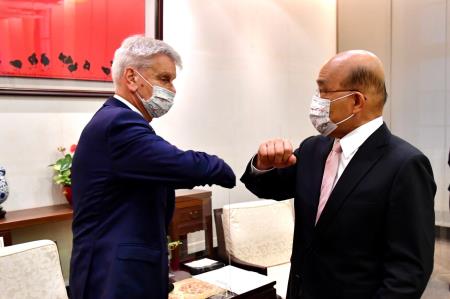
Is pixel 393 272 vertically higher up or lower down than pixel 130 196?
lower down

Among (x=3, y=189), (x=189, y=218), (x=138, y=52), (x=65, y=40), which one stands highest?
(x=65, y=40)

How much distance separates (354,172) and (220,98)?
7.45 feet

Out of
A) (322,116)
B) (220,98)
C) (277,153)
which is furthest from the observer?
(220,98)

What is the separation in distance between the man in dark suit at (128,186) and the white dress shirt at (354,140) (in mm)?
332

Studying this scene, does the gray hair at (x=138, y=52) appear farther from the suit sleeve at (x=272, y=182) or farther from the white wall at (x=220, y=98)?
the white wall at (x=220, y=98)

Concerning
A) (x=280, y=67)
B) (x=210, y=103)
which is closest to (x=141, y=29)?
(x=210, y=103)

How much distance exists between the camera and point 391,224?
1.14 m

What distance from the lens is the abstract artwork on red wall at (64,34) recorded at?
2.32m

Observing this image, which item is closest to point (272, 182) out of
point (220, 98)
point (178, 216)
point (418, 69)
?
point (178, 216)

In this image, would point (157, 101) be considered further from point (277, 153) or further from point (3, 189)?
point (3, 189)

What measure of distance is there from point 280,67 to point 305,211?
2.73m

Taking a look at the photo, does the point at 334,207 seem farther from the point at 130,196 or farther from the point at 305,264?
the point at 130,196

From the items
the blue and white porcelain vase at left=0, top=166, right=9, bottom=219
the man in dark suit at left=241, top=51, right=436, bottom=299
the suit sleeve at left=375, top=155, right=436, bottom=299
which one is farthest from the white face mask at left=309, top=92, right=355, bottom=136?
the blue and white porcelain vase at left=0, top=166, right=9, bottom=219

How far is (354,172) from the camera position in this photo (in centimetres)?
122
